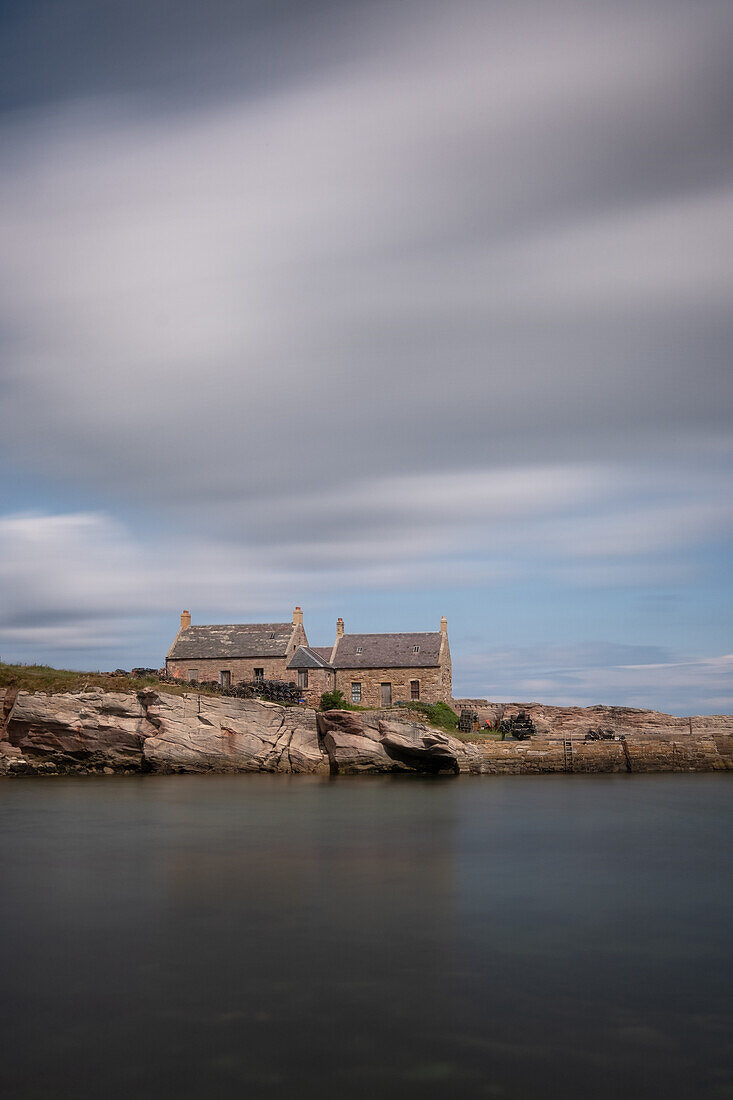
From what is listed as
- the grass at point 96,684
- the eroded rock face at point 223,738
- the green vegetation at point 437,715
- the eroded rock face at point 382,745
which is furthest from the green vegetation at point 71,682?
the green vegetation at point 437,715

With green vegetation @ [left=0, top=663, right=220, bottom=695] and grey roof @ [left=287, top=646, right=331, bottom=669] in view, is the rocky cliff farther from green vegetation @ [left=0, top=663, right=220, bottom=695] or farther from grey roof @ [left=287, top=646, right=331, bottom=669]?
grey roof @ [left=287, top=646, right=331, bottom=669]

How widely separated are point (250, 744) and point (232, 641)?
2085 centimetres

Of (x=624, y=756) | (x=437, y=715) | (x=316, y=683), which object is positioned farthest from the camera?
(x=316, y=683)

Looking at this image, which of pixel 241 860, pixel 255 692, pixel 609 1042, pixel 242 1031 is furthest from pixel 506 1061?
pixel 255 692

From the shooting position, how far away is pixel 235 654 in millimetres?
52031

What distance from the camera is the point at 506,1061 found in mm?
6773

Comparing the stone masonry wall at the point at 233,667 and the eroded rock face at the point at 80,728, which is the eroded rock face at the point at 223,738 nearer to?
the eroded rock face at the point at 80,728

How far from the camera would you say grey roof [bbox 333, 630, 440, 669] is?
52562 millimetres

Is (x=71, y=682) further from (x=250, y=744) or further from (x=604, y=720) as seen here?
(x=604, y=720)

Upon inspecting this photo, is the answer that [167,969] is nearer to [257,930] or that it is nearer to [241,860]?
[257,930]

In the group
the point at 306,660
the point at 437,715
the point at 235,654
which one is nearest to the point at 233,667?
the point at 235,654

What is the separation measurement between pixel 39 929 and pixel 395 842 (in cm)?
931

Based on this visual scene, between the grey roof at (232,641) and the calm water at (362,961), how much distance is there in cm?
3097

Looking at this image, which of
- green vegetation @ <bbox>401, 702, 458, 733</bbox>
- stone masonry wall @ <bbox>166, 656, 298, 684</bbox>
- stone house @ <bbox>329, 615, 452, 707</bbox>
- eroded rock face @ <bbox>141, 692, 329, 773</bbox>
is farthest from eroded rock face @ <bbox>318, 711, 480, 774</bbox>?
stone masonry wall @ <bbox>166, 656, 298, 684</bbox>
